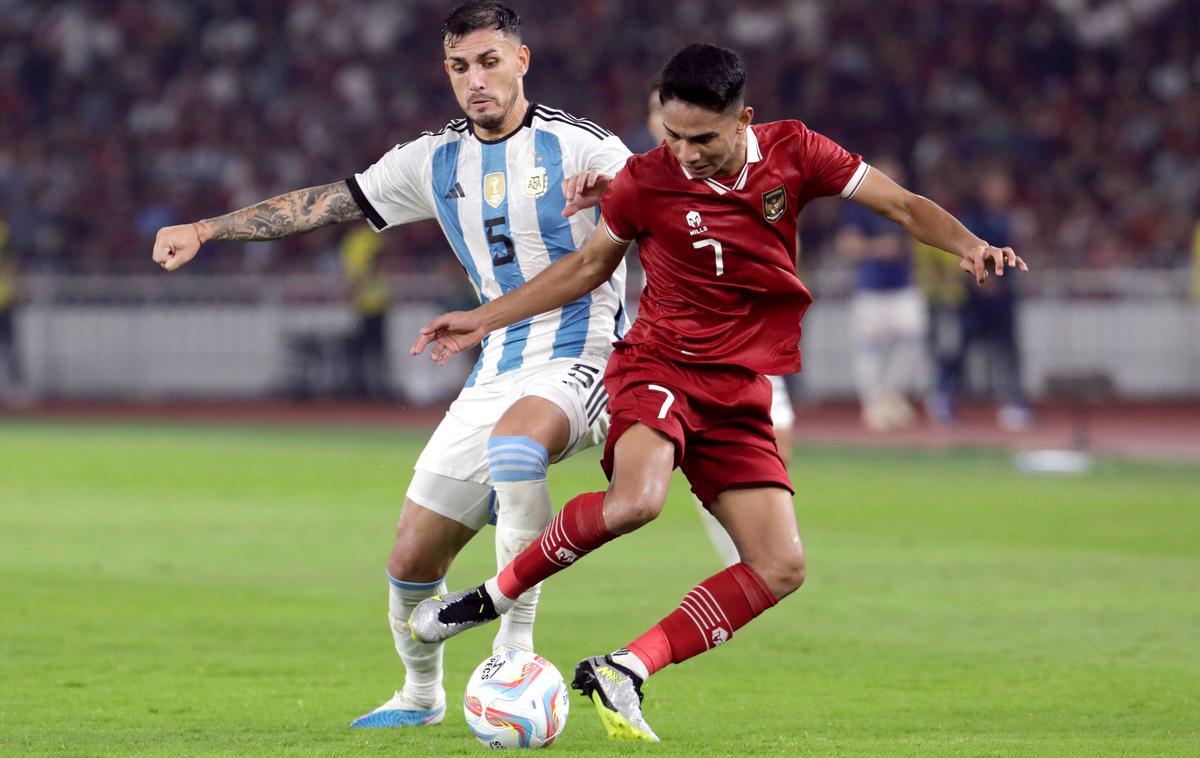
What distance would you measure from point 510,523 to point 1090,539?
6.58 metres

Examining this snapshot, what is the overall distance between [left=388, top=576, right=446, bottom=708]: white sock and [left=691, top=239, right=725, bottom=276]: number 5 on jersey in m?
1.49

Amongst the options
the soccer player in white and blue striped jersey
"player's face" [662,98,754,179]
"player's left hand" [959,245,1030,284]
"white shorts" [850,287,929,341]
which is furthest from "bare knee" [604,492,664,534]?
"white shorts" [850,287,929,341]

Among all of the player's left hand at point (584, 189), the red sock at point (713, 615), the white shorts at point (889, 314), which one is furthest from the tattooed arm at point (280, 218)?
the white shorts at point (889, 314)

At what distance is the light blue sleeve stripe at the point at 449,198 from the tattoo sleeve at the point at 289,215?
0.30 m

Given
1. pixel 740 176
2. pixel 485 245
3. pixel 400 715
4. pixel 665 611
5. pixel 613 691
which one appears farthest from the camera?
pixel 665 611

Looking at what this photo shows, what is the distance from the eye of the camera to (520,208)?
6465 millimetres

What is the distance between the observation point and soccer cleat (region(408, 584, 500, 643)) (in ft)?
18.9

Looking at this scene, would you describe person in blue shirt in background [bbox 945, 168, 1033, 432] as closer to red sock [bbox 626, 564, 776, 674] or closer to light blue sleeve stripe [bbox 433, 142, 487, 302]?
light blue sleeve stripe [bbox 433, 142, 487, 302]

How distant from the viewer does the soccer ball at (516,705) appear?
5633 millimetres

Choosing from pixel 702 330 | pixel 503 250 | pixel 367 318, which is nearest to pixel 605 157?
pixel 503 250

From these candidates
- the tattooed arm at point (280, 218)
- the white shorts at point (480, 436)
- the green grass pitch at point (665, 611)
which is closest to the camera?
the green grass pitch at point (665, 611)

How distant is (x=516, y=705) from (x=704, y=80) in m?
1.95

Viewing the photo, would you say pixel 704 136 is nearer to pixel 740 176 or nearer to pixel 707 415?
pixel 740 176

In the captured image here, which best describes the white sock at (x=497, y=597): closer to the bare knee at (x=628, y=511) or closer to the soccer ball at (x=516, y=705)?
the soccer ball at (x=516, y=705)
